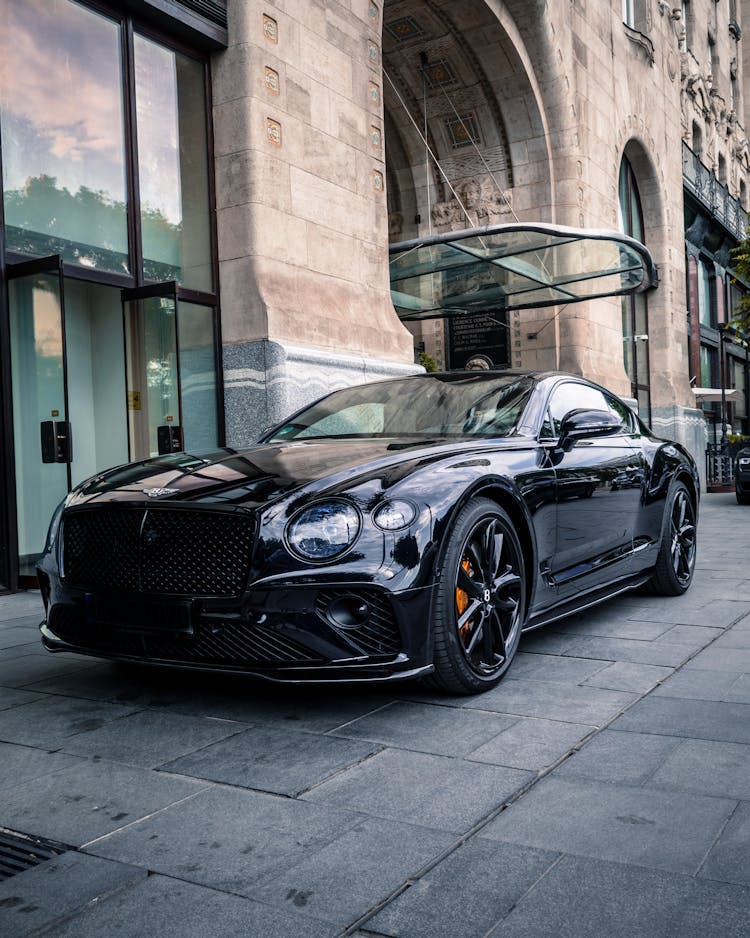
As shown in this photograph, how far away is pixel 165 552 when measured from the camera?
3.59 meters

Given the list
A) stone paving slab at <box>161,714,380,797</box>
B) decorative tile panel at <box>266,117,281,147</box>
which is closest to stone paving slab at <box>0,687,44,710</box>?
stone paving slab at <box>161,714,380,797</box>

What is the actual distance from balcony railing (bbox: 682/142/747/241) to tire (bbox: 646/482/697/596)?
2212cm

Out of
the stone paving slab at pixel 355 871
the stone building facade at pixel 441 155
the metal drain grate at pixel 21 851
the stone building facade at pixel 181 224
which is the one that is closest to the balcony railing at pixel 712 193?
the stone building facade at pixel 441 155

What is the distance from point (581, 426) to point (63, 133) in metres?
6.01

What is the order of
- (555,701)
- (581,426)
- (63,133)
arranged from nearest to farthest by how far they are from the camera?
(555,701) < (581,426) < (63,133)

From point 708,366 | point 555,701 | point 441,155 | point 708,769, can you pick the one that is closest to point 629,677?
point 555,701

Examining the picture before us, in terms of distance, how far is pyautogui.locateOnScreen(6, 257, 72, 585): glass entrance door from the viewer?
25.3 ft

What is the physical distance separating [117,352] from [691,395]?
17719 millimetres

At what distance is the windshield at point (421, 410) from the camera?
15.4ft

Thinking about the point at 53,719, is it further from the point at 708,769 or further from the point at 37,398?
the point at 37,398

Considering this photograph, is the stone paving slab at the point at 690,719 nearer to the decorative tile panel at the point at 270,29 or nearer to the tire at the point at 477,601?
the tire at the point at 477,601

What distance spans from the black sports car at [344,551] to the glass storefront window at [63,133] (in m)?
4.59

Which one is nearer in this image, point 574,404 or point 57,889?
point 57,889

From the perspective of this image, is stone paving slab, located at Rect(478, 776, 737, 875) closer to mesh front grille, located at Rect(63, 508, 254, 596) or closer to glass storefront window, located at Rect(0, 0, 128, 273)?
mesh front grille, located at Rect(63, 508, 254, 596)
